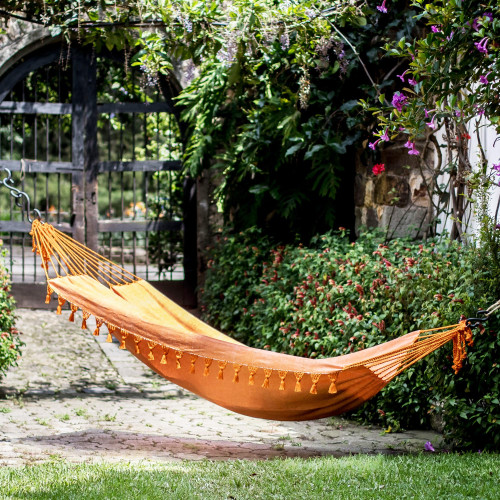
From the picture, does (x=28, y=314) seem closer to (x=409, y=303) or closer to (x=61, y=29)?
(x=61, y=29)

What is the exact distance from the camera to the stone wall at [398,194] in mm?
4762

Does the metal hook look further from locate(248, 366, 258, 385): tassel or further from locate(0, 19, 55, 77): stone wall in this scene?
locate(0, 19, 55, 77): stone wall

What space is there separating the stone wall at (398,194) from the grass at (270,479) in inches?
80.0

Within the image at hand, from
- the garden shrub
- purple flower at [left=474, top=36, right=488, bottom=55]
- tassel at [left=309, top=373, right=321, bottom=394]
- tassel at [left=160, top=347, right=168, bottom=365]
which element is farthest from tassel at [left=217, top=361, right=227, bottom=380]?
purple flower at [left=474, top=36, right=488, bottom=55]

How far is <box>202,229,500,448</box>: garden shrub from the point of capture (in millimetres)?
3156

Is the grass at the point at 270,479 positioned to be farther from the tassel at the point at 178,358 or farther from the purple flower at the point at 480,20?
the purple flower at the point at 480,20

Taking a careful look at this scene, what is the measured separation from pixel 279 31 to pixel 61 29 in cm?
134

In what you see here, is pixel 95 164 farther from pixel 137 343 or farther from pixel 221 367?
pixel 221 367

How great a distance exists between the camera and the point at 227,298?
5.75 m

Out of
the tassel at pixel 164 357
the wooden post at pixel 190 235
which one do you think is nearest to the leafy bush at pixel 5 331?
the tassel at pixel 164 357

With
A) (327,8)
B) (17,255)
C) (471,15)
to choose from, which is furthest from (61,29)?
(17,255)

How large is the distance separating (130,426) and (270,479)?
1.20 metres

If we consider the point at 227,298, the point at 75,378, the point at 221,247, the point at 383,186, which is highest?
the point at 383,186

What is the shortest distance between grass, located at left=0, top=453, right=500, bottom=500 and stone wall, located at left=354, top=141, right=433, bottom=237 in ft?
6.66
